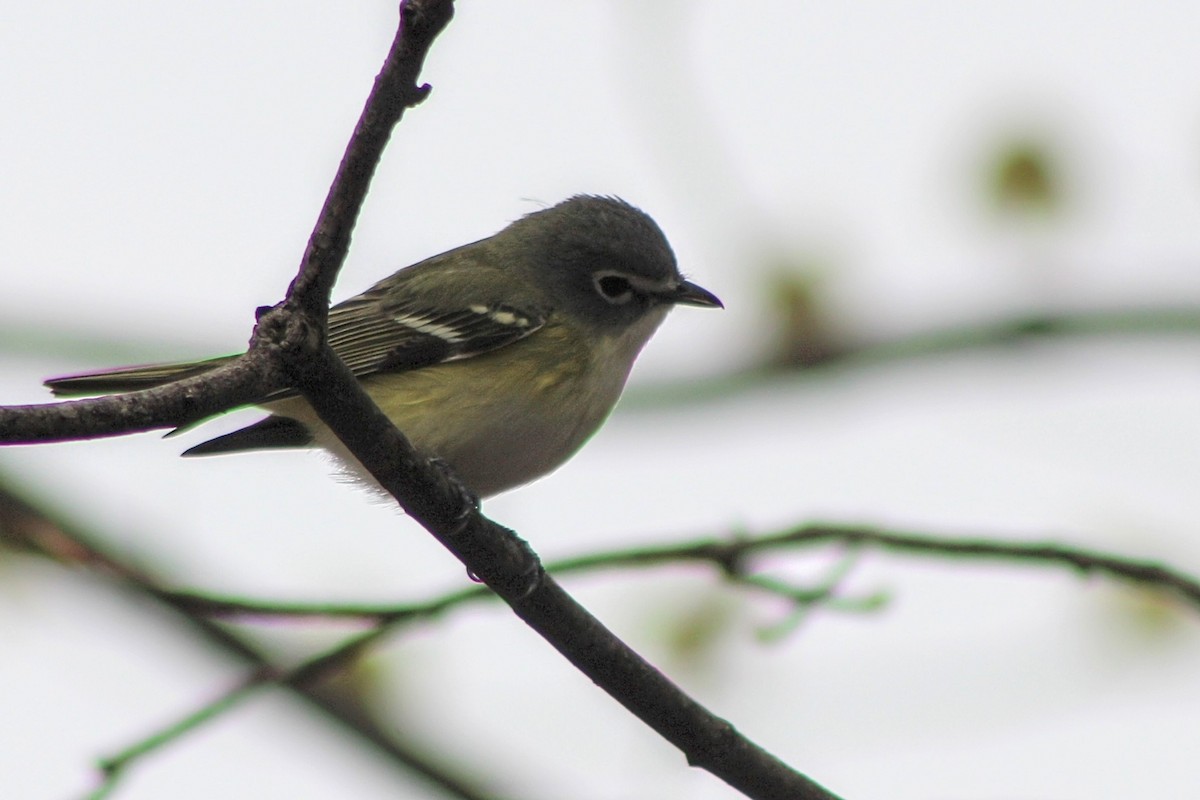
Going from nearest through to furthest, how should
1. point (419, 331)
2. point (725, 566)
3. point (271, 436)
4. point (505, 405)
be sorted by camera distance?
point (725, 566) < point (505, 405) < point (271, 436) < point (419, 331)

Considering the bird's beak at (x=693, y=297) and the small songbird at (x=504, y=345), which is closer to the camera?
the small songbird at (x=504, y=345)

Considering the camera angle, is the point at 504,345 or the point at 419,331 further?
the point at 419,331

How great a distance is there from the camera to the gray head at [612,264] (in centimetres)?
682

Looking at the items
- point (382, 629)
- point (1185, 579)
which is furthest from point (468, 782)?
point (1185, 579)

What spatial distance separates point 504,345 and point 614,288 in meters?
0.73

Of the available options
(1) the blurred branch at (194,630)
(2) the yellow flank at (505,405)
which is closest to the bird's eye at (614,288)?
(2) the yellow flank at (505,405)

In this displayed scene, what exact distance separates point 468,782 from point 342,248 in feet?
11.5

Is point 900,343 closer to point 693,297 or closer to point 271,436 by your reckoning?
point 693,297

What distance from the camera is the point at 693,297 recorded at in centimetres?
683

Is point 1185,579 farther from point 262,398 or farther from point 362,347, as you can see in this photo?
point 362,347

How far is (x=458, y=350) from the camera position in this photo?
21.3ft

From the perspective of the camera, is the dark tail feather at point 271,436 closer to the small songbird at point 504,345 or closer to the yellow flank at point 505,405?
the small songbird at point 504,345

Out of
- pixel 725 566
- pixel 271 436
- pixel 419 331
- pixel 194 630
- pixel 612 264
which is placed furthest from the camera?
pixel 612 264

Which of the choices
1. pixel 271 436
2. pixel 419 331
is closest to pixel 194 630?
pixel 271 436
